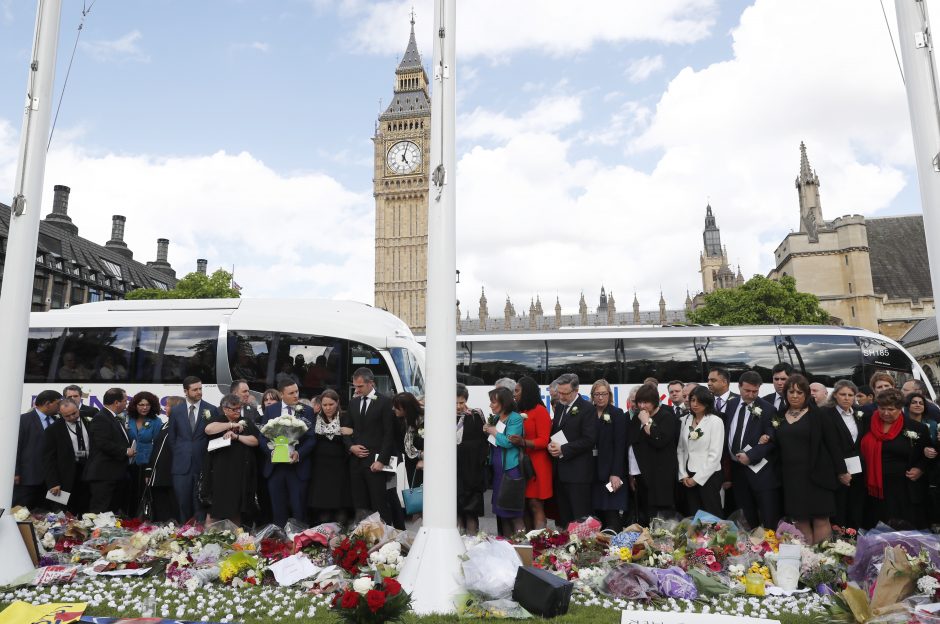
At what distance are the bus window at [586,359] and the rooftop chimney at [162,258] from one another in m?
86.1

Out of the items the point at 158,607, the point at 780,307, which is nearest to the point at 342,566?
the point at 158,607

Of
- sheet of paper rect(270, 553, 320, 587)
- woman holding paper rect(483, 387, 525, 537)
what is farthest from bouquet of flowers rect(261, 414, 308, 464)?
woman holding paper rect(483, 387, 525, 537)

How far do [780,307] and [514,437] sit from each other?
1649 inches

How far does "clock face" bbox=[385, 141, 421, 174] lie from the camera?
284 ft

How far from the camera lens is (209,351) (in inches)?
491

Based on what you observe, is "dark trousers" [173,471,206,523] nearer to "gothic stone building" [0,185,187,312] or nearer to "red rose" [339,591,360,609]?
"red rose" [339,591,360,609]

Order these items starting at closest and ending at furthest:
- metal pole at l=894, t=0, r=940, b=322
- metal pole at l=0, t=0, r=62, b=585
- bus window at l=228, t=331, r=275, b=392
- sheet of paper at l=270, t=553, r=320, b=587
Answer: metal pole at l=894, t=0, r=940, b=322 → sheet of paper at l=270, t=553, r=320, b=587 → metal pole at l=0, t=0, r=62, b=585 → bus window at l=228, t=331, r=275, b=392

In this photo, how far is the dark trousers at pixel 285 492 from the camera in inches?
278

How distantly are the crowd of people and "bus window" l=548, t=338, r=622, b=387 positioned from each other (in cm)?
776

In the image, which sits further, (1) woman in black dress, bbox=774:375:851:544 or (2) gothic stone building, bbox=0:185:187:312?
(2) gothic stone building, bbox=0:185:187:312

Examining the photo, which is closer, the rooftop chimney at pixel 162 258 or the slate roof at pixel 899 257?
the slate roof at pixel 899 257

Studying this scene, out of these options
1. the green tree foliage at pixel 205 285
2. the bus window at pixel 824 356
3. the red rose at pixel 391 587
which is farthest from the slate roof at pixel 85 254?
the red rose at pixel 391 587

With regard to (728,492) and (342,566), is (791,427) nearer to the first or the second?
(728,492)

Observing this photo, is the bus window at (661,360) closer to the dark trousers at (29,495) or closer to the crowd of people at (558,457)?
the crowd of people at (558,457)
